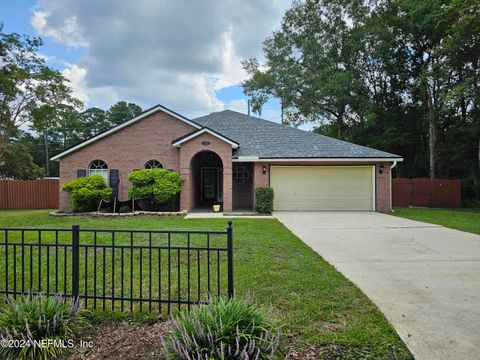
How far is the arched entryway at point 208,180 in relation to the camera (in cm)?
1719

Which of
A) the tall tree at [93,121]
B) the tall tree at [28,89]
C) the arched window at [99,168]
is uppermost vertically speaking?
the tall tree at [93,121]

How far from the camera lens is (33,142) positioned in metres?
47.0

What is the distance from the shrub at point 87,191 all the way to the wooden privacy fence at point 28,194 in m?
4.73

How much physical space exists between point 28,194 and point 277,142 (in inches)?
595

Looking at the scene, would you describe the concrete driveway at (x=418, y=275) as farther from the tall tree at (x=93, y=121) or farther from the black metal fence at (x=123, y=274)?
the tall tree at (x=93, y=121)

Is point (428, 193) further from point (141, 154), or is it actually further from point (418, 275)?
point (141, 154)

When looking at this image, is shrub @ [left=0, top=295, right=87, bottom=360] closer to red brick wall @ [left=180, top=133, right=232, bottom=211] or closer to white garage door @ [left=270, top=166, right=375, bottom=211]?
red brick wall @ [left=180, top=133, right=232, bottom=211]

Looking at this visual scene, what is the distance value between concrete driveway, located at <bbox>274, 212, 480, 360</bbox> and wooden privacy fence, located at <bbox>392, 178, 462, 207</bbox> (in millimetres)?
9423

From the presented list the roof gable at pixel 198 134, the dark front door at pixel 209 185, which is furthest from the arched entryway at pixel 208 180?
the roof gable at pixel 198 134

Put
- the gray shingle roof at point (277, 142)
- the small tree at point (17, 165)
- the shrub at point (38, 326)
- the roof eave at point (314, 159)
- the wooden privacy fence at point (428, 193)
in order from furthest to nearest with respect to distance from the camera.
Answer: the small tree at point (17, 165), the wooden privacy fence at point (428, 193), the gray shingle roof at point (277, 142), the roof eave at point (314, 159), the shrub at point (38, 326)

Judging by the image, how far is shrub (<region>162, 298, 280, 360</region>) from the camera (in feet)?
7.82

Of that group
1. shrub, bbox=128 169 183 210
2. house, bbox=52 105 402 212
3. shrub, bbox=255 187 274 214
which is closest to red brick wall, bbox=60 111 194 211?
house, bbox=52 105 402 212

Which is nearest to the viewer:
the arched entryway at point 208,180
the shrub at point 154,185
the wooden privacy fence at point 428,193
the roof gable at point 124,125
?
the shrub at point 154,185

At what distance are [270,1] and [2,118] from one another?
57.7 feet
